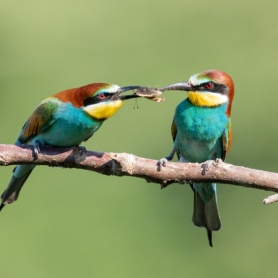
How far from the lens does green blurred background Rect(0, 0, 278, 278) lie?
504 cm

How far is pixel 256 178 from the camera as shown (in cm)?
278

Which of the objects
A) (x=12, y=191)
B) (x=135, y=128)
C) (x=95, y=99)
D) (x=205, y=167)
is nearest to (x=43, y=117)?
(x=95, y=99)

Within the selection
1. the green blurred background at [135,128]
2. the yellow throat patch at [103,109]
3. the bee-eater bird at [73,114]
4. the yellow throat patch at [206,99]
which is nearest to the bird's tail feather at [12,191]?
the bee-eater bird at [73,114]

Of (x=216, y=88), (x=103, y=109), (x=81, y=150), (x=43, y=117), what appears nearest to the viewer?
(x=81, y=150)

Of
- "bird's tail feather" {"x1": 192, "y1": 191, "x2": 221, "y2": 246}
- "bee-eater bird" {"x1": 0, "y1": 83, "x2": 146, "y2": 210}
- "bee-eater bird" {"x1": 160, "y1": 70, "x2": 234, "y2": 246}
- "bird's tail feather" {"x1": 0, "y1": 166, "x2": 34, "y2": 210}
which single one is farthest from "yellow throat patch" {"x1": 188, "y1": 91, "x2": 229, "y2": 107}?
"bird's tail feather" {"x1": 0, "y1": 166, "x2": 34, "y2": 210}

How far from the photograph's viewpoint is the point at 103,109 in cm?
318

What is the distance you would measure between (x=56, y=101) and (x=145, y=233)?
2.45m

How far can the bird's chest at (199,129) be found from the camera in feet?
11.6

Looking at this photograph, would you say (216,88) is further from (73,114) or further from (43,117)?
(43,117)

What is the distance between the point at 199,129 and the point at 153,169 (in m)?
0.74

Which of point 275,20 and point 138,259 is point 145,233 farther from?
point 275,20

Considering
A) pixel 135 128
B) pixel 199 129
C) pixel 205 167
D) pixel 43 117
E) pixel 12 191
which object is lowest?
pixel 135 128

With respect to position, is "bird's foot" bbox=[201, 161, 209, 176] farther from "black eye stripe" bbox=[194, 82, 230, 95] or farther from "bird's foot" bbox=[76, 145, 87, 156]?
"black eye stripe" bbox=[194, 82, 230, 95]

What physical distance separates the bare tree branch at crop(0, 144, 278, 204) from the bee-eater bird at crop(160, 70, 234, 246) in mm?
555
